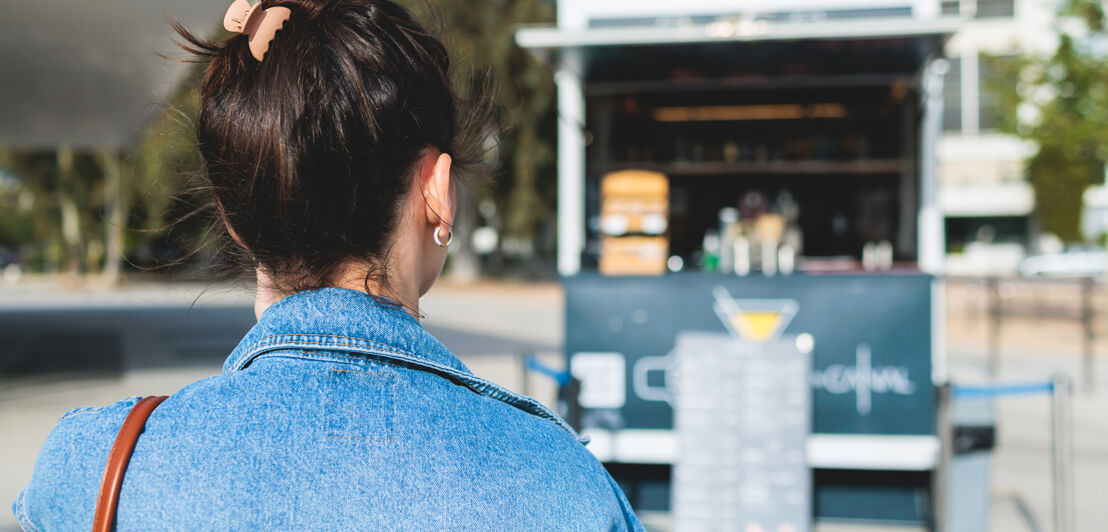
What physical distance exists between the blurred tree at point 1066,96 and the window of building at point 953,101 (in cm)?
3027

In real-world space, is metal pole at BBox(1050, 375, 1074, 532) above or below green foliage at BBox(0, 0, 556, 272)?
below

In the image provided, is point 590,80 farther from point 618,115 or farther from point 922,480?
point 922,480

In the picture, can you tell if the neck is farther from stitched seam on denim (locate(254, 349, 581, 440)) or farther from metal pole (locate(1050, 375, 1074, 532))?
metal pole (locate(1050, 375, 1074, 532))

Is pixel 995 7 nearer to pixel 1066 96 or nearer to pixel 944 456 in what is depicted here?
pixel 1066 96

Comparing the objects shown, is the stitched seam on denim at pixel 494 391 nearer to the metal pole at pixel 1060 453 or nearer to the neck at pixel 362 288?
the neck at pixel 362 288

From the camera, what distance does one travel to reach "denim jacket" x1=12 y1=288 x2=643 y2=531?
71cm

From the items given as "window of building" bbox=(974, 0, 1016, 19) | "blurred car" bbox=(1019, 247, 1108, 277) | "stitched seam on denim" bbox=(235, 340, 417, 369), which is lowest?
"blurred car" bbox=(1019, 247, 1108, 277)

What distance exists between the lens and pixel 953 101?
41906 millimetres

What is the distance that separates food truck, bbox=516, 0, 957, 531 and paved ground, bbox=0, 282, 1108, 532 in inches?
21.0

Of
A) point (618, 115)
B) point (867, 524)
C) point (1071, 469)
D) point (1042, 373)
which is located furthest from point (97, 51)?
point (1042, 373)

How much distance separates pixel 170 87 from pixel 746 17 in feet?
12.7

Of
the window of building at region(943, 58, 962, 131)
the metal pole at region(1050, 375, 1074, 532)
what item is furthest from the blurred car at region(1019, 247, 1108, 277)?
the metal pole at region(1050, 375, 1074, 532)

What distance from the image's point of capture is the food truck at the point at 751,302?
12.5 feet

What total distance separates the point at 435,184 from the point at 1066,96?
13.7 m
